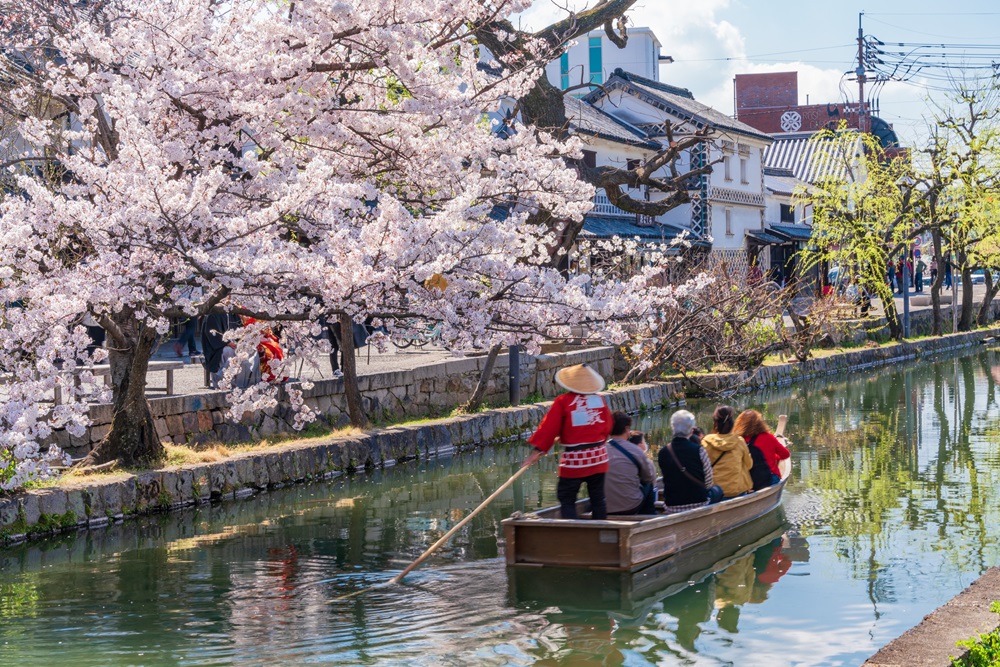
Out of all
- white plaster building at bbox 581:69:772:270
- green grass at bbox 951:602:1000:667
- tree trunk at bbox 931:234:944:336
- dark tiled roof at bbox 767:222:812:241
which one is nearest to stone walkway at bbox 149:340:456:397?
green grass at bbox 951:602:1000:667

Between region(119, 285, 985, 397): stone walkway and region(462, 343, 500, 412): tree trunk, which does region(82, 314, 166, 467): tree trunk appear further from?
region(462, 343, 500, 412): tree trunk

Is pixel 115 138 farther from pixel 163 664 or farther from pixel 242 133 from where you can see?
pixel 163 664

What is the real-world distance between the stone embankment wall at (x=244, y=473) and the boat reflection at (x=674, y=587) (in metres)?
4.71

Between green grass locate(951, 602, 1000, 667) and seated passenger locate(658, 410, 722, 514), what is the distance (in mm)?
4824

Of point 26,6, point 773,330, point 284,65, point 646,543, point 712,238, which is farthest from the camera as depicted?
point 712,238

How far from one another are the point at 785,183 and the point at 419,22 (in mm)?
44747

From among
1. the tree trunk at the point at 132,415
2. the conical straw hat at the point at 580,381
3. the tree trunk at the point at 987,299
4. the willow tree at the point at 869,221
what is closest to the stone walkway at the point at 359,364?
the tree trunk at the point at 132,415

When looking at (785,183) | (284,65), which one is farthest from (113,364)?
(785,183)

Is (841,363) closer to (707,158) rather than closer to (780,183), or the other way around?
(707,158)

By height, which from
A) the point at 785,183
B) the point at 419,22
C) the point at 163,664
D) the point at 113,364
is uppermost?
the point at 785,183

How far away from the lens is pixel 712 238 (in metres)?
44.2

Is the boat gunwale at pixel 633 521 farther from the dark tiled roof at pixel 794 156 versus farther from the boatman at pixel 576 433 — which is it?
the dark tiled roof at pixel 794 156

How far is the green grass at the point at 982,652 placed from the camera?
19.4 feet

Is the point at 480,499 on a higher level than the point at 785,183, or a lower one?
lower
